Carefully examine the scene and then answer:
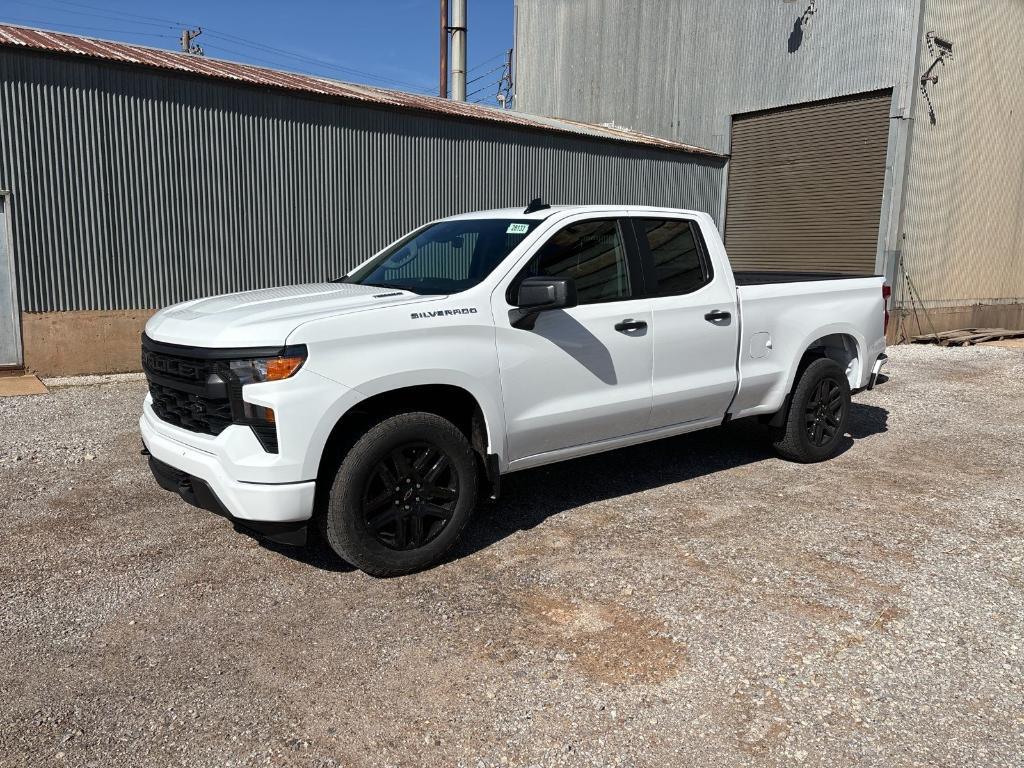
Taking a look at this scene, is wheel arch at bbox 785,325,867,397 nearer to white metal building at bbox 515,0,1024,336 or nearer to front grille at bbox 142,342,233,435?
front grille at bbox 142,342,233,435

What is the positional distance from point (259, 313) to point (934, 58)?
14.3m

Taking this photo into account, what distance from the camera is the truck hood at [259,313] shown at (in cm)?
381

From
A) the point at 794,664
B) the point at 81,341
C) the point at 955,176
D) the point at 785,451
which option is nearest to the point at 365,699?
the point at 794,664

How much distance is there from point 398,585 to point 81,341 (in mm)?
7843

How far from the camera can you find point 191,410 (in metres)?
4.06

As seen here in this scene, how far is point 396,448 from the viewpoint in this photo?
408 cm

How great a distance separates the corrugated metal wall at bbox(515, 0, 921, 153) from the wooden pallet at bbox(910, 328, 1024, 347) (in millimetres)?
4305

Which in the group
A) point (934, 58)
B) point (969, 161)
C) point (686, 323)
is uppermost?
point (934, 58)

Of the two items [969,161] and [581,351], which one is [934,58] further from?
[581,351]

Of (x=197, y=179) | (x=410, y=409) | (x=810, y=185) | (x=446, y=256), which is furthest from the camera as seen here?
(x=810, y=185)

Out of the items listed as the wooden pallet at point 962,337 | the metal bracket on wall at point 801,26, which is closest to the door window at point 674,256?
the wooden pallet at point 962,337

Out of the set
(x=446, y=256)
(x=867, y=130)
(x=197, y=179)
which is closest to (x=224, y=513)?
(x=446, y=256)

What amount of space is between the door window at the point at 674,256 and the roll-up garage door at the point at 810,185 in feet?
35.9

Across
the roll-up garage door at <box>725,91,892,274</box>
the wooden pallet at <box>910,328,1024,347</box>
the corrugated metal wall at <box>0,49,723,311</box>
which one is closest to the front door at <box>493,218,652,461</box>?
the corrugated metal wall at <box>0,49,723,311</box>
